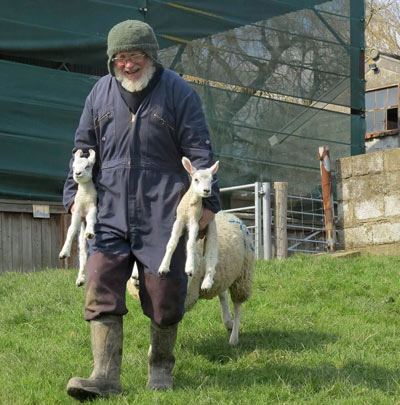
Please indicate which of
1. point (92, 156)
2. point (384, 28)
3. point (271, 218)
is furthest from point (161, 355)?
point (384, 28)

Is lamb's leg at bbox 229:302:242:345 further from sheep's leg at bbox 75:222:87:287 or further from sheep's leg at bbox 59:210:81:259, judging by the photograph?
sheep's leg at bbox 59:210:81:259

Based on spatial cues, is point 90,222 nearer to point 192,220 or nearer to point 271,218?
point 192,220

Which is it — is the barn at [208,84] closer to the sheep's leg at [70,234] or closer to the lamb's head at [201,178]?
the sheep's leg at [70,234]

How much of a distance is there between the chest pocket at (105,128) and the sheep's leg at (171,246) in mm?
690

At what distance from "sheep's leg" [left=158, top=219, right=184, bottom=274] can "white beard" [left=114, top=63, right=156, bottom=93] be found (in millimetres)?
876

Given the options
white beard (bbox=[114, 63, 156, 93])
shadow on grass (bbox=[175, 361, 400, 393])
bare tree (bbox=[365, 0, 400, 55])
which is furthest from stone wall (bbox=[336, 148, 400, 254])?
bare tree (bbox=[365, 0, 400, 55])

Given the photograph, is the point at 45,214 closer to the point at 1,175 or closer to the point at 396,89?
the point at 1,175

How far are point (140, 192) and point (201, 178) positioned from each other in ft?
1.46

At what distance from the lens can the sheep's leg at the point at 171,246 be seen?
4730 mm

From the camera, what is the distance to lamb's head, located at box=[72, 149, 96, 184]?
16.3 feet

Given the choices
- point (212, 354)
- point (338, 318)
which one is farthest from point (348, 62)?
point (212, 354)

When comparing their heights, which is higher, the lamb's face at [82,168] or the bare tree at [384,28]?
the bare tree at [384,28]

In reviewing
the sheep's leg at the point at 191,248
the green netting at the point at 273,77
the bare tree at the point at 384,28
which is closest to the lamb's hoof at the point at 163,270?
the sheep's leg at the point at 191,248

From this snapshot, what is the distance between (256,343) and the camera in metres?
6.43
